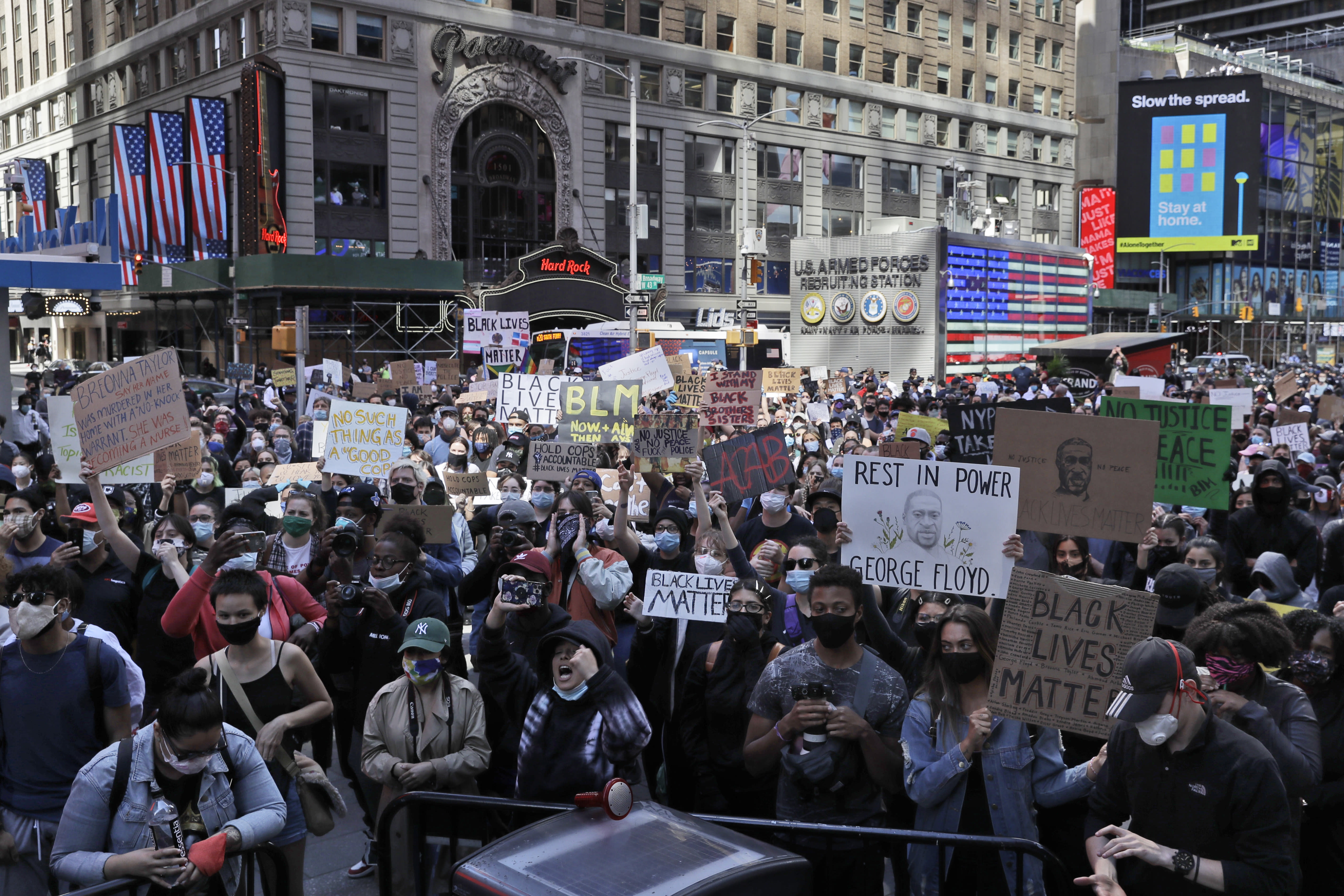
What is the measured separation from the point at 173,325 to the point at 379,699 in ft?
159

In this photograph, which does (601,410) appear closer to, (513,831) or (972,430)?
(972,430)

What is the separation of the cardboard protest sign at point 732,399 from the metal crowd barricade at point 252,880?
9.84 m

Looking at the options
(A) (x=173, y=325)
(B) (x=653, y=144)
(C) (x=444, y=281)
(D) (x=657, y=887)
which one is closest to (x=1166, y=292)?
(B) (x=653, y=144)

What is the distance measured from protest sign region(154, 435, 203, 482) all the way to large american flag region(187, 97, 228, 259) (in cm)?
3327

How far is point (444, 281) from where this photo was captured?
43562 millimetres

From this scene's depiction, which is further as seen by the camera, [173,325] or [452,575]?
[173,325]

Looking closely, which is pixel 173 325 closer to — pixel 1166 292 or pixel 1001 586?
pixel 1001 586

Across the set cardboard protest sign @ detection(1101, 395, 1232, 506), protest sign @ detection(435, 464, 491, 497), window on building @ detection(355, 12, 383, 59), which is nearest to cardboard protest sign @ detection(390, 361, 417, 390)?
protest sign @ detection(435, 464, 491, 497)

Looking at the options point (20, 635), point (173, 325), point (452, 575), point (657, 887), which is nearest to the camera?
point (657, 887)

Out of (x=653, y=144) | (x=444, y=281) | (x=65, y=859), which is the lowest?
(x=65, y=859)

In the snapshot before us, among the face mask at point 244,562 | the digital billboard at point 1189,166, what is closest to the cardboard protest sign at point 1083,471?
the face mask at point 244,562

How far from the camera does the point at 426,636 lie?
5.03m

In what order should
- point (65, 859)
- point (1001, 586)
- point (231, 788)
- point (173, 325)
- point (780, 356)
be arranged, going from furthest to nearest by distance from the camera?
point (173, 325), point (780, 356), point (1001, 586), point (231, 788), point (65, 859)

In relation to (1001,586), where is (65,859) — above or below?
below
